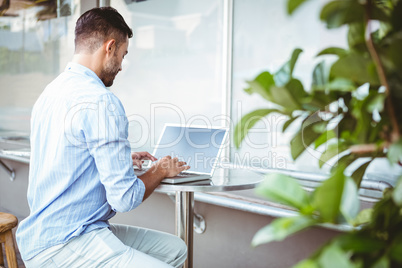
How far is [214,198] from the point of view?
9.59 feet

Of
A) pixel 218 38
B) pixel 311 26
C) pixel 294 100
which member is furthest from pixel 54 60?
pixel 294 100

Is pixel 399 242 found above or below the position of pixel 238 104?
below

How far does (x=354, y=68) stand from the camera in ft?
1.93

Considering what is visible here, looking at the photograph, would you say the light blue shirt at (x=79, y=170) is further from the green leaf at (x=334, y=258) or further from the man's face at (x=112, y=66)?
the green leaf at (x=334, y=258)

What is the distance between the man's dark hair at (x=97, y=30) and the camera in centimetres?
185

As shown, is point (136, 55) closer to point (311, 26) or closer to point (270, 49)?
point (270, 49)

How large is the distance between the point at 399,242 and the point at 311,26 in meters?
2.41

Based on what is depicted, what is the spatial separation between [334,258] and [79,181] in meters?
1.28

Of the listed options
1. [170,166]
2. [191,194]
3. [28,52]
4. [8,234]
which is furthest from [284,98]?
[28,52]

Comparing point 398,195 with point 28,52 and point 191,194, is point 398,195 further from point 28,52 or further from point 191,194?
point 28,52

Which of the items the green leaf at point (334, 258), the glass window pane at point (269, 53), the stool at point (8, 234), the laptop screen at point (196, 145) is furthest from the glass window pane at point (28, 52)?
the green leaf at point (334, 258)

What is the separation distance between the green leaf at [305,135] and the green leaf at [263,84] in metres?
0.12

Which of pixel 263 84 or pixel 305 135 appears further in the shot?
pixel 305 135

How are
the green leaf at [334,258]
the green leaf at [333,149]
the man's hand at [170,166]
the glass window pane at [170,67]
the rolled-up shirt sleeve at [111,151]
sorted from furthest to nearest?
the glass window pane at [170,67], the man's hand at [170,166], the rolled-up shirt sleeve at [111,151], the green leaf at [333,149], the green leaf at [334,258]
